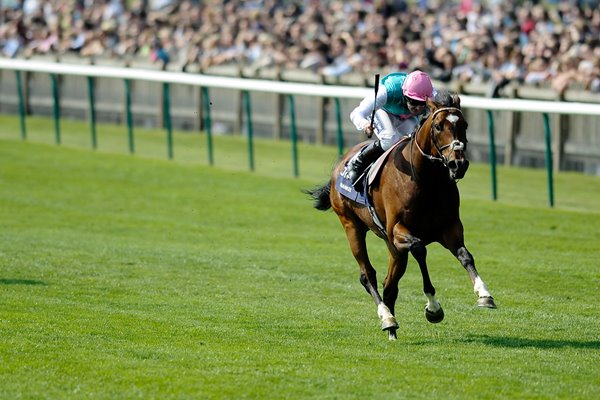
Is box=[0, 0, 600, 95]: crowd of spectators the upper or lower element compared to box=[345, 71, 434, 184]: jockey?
lower

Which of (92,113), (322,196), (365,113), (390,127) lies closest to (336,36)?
(92,113)

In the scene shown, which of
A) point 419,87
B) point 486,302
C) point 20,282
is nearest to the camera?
point 486,302

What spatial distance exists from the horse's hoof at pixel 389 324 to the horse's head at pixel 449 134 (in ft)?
3.87

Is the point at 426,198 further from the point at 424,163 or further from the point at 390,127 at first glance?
the point at 390,127

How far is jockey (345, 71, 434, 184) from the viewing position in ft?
30.1

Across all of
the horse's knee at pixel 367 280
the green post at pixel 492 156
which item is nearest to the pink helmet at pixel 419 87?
the horse's knee at pixel 367 280

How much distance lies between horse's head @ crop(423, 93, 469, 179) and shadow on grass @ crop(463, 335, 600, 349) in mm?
1282

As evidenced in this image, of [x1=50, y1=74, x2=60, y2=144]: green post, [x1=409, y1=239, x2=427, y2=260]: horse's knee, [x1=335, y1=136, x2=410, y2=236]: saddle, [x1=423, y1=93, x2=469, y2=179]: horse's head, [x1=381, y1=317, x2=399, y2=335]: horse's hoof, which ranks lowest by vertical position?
[x1=50, y1=74, x2=60, y2=144]: green post

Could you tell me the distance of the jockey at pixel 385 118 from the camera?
9.16 metres

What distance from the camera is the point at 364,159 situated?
9.38 metres

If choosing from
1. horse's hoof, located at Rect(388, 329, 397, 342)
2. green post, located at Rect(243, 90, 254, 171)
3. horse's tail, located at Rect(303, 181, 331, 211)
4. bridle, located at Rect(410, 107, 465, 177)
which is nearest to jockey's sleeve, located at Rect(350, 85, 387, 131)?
bridle, located at Rect(410, 107, 465, 177)

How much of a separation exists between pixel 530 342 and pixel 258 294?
9.01 ft

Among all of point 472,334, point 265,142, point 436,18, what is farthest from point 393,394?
point 436,18

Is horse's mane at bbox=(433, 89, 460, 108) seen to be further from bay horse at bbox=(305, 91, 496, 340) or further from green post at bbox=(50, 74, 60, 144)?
green post at bbox=(50, 74, 60, 144)
